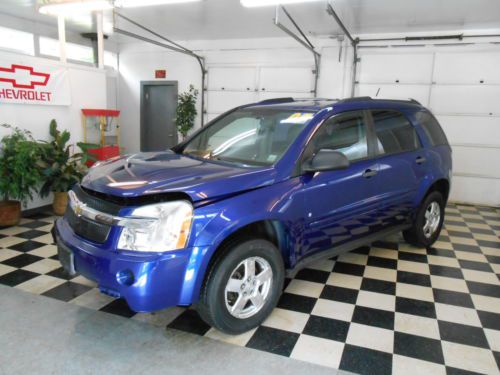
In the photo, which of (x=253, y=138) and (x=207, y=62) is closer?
(x=253, y=138)

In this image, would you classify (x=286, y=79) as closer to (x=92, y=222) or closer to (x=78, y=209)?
(x=78, y=209)

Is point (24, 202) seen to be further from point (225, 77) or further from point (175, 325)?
point (225, 77)

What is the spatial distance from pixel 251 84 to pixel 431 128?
4.78m

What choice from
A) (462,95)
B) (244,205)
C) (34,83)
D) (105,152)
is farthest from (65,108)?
(462,95)

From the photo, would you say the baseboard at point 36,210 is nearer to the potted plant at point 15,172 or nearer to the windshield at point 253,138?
the potted plant at point 15,172

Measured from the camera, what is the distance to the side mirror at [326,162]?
243 centimetres

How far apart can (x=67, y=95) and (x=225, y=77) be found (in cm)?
371

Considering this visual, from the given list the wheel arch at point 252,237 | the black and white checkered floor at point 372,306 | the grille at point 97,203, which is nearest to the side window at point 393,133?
the black and white checkered floor at point 372,306

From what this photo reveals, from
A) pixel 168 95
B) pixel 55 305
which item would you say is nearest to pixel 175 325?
pixel 55 305

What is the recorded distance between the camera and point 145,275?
1894 mm

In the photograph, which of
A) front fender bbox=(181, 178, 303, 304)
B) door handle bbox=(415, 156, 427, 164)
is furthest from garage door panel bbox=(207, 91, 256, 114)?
front fender bbox=(181, 178, 303, 304)

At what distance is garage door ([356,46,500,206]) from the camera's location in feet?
21.0

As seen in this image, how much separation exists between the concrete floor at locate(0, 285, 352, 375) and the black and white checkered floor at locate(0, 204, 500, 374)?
0.10 m

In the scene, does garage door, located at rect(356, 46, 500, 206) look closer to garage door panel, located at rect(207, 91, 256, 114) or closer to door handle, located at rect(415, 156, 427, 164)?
garage door panel, located at rect(207, 91, 256, 114)
